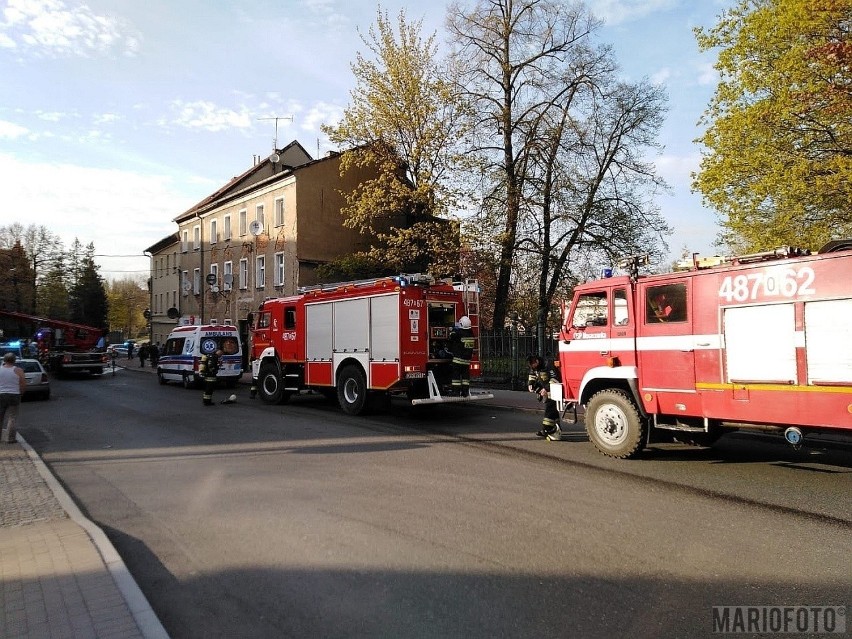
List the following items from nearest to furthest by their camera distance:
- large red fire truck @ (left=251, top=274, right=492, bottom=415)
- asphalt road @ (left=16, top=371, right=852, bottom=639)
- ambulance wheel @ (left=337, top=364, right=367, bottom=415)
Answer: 1. asphalt road @ (left=16, top=371, right=852, bottom=639)
2. large red fire truck @ (left=251, top=274, right=492, bottom=415)
3. ambulance wheel @ (left=337, top=364, right=367, bottom=415)

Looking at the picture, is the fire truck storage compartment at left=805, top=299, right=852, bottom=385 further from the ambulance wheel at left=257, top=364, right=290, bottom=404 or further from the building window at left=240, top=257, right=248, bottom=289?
the building window at left=240, top=257, right=248, bottom=289

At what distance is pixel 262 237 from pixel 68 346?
11535mm

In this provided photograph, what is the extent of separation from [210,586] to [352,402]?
9.23 metres

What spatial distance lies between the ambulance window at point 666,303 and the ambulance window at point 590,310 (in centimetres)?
76

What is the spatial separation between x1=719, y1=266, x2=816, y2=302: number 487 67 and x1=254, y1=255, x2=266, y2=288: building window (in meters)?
30.0

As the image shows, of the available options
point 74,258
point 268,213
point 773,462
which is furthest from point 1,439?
point 74,258

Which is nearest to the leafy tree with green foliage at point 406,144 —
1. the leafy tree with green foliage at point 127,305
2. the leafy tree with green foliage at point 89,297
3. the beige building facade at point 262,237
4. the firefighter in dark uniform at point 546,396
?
the beige building facade at point 262,237

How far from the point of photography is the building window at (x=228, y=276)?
34906 mm

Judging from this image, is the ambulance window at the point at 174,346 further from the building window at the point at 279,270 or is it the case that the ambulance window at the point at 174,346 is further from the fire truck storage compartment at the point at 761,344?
the fire truck storage compartment at the point at 761,344

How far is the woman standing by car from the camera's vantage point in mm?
9734

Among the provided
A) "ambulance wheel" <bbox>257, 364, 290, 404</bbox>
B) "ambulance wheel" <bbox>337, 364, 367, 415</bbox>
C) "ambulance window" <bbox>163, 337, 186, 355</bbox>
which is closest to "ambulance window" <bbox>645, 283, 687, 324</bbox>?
"ambulance wheel" <bbox>337, 364, 367, 415</bbox>

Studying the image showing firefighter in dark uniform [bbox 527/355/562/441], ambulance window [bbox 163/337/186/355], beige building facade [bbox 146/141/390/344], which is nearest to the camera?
firefighter in dark uniform [bbox 527/355/562/441]

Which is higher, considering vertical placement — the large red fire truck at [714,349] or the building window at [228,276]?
the building window at [228,276]

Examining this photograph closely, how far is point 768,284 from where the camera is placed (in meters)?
6.69
